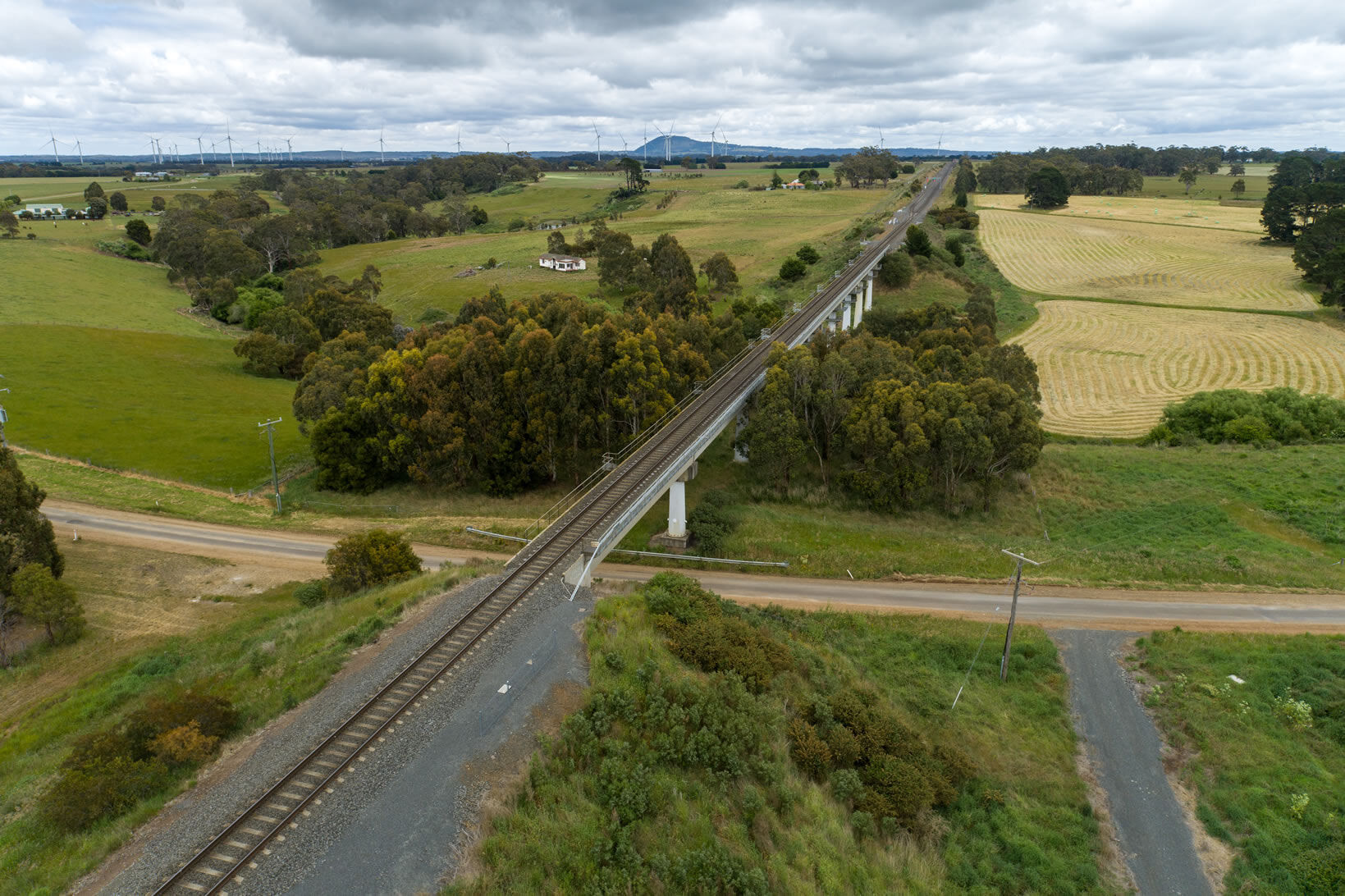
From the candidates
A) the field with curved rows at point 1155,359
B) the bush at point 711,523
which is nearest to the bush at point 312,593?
the bush at point 711,523

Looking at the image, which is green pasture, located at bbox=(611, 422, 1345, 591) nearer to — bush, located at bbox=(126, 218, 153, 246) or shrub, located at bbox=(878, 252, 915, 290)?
shrub, located at bbox=(878, 252, 915, 290)

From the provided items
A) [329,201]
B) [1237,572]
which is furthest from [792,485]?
Result: [329,201]

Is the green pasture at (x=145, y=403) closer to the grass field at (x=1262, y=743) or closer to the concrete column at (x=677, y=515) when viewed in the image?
the concrete column at (x=677, y=515)

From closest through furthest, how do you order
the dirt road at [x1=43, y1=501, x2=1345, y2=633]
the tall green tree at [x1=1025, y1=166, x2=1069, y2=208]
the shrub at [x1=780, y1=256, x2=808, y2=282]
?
the dirt road at [x1=43, y1=501, x2=1345, y2=633] < the shrub at [x1=780, y1=256, x2=808, y2=282] < the tall green tree at [x1=1025, y1=166, x2=1069, y2=208]

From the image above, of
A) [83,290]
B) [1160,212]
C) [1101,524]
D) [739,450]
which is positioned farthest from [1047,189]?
[83,290]

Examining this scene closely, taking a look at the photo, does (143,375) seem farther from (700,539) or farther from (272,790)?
(272,790)

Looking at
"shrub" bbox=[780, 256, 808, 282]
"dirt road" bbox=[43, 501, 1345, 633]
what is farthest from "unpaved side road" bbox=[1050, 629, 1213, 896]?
"shrub" bbox=[780, 256, 808, 282]

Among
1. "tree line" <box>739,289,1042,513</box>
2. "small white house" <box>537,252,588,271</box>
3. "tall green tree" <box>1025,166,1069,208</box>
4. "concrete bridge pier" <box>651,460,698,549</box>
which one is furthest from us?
"tall green tree" <box>1025,166,1069,208</box>

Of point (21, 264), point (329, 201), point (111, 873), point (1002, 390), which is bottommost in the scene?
point (111, 873)
